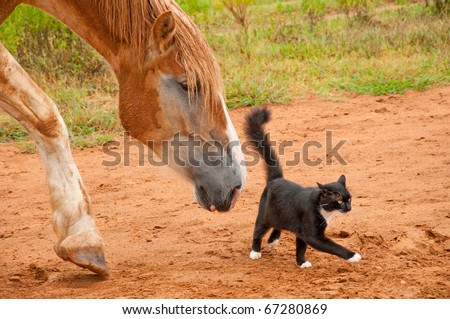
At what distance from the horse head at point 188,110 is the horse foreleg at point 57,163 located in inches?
17.0

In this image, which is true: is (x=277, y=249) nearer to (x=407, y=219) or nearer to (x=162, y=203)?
(x=407, y=219)

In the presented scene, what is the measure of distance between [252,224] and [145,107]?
1.53 m

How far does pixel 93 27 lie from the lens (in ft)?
12.4

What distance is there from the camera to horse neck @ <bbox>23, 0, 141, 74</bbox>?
373 cm

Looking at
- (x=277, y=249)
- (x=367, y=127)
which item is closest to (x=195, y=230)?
(x=277, y=249)

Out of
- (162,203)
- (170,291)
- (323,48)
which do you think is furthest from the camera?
(323,48)

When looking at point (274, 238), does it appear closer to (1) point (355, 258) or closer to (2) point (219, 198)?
(1) point (355, 258)

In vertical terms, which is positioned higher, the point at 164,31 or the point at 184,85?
the point at 164,31

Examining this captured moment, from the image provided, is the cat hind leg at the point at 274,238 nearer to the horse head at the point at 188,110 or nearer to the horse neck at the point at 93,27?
the horse head at the point at 188,110

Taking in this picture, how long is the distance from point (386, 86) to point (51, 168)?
5693mm

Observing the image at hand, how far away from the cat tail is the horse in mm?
858

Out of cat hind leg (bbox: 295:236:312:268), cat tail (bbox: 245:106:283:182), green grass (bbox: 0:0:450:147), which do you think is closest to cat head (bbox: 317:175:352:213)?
cat hind leg (bbox: 295:236:312:268)

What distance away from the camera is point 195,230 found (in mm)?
4809
